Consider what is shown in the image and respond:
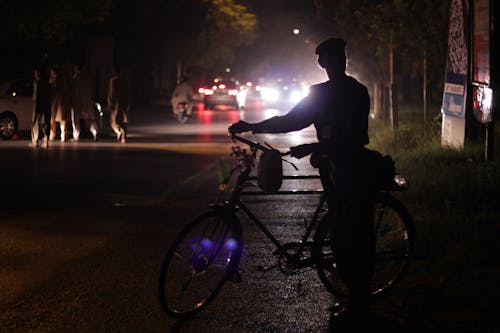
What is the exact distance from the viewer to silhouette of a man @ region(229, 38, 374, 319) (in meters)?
6.50

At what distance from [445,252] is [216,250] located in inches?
103

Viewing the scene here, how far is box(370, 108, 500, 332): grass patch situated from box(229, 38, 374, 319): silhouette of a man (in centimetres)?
51

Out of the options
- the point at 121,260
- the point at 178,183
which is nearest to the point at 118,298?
the point at 121,260

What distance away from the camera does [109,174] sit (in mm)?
16281

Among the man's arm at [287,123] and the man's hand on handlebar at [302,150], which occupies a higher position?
the man's arm at [287,123]

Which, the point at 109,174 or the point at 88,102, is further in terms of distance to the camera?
the point at 88,102

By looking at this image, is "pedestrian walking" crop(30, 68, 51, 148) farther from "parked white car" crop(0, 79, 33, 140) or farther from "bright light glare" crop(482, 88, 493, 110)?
"bright light glare" crop(482, 88, 493, 110)

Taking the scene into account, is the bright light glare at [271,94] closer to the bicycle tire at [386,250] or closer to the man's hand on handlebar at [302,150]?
the bicycle tire at [386,250]

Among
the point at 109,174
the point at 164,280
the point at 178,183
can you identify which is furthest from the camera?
the point at 109,174

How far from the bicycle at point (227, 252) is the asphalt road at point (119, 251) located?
185 millimetres

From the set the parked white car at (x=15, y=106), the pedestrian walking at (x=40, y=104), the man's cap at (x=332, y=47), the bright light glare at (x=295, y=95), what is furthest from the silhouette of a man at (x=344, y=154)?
the bright light glare at (x=295, y=95)

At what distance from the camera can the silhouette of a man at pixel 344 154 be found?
650 centimetres

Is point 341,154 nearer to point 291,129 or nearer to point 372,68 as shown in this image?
point 291,129

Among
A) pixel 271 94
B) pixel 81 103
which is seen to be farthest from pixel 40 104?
pixel 271 94
